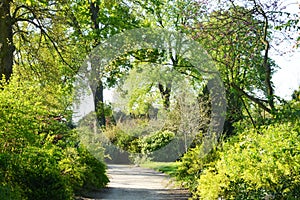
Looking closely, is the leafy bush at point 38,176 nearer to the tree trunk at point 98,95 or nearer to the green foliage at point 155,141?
the tree trunk at point 98,95

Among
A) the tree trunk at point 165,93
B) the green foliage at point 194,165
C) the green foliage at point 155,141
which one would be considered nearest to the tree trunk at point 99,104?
the tree trunk at point 165,93

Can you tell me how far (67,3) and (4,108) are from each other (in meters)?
6.29

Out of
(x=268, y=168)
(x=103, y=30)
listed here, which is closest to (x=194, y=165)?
(x=268, y=168)

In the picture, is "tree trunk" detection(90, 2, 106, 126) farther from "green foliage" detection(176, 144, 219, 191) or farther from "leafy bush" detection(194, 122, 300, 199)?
"leafy bush" detection(194, 122, 300, 199)

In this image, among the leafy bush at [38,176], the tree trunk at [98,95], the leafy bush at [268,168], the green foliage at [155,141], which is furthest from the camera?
the green foliage at [155,141]

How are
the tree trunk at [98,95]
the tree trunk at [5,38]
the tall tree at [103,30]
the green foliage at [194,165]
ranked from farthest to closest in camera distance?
the tree trunk at [98,95] < the tall tree at [103,30] < the tree trunk at [5,38] < the green foliage at [194,165]

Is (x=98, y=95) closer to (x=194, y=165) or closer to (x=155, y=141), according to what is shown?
(x=194, y=165)

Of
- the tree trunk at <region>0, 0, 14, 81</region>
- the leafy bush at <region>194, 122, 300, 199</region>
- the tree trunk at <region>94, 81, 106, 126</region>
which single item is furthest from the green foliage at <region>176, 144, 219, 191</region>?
the tree trunk at <region>0, 0, 14, 81</region>

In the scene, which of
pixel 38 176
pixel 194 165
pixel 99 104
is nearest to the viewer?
pixel 38 176

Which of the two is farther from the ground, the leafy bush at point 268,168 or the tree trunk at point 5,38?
the tree trunk at point 5,38

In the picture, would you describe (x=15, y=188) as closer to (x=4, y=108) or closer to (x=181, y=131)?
(x=4, y=108)

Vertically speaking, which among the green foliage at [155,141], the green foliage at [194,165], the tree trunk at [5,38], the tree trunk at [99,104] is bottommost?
the green foliage at [194,165]

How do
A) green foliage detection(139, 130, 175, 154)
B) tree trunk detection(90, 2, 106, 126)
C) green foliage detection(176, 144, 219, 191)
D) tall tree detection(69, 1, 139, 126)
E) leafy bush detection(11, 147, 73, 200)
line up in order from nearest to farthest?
leafy bush detection(11, 147, 73, 200) → green foliage detection(176, 144, 219, 191) → tall tree detection(69, 1, 139, 126) → tree trunk detection(90, 2, 106, 126) → green foliage detection(139, 130, 175, 154)

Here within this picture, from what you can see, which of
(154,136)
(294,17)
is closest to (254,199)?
(294,17)
